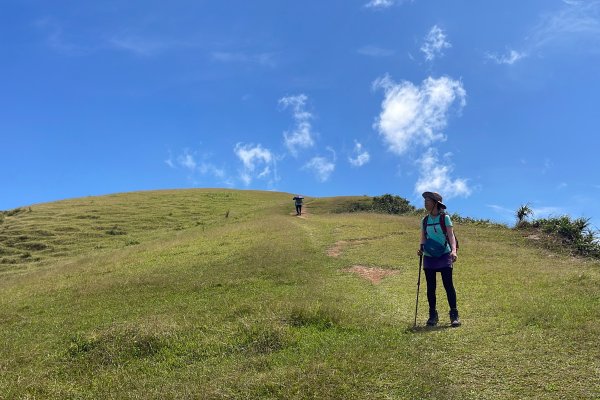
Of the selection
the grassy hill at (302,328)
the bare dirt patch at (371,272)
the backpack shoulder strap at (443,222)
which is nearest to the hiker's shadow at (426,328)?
the grassy hill at (302,328)

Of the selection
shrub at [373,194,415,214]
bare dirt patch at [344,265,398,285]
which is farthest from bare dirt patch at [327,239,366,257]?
shrub at [373,194,415,214]

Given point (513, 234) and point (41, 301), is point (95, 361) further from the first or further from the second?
point (513, 234)

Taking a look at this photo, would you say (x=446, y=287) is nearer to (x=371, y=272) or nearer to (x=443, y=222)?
(x=443, y=222)

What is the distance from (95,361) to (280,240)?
17458 mm

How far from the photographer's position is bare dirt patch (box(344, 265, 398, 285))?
17.7 meters

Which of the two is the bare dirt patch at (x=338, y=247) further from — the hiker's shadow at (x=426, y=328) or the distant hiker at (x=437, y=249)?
the hiker's shadow at (x=426, y=328)

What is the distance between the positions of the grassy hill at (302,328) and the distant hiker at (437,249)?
0.58 metres

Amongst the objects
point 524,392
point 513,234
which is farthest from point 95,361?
point 513,234

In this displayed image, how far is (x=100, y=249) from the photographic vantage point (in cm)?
3769

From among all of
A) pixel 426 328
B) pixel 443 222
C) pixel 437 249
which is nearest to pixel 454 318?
pixel 426 328

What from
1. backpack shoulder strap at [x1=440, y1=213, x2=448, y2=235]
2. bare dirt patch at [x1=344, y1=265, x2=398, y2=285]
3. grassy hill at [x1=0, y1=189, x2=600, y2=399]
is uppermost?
backpack shoulder strap at [x1=440, y1=213, x2=448, y2=235]

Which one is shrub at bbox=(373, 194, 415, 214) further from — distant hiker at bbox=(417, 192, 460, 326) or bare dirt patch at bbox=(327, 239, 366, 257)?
distant hiker at bbox=(417, 192, 460, 326)

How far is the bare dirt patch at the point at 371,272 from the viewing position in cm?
1772

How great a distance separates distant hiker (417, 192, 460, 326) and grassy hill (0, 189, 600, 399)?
584 millimetres
